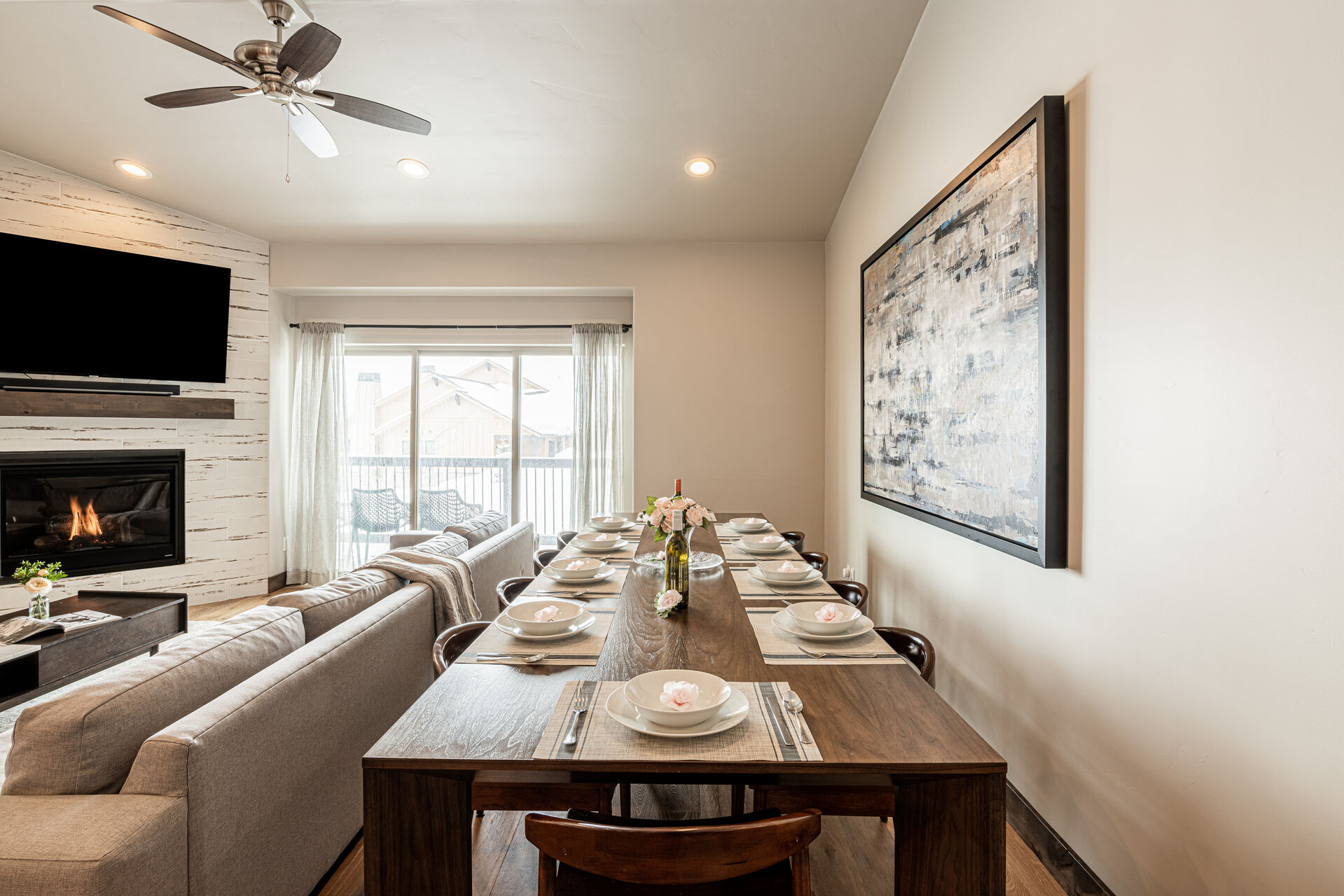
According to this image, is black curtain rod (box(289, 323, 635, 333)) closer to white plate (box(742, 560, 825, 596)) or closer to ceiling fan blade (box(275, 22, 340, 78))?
ceiling fan blade (box(275, 22, 340, 78))

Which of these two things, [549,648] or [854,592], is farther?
[854,592]

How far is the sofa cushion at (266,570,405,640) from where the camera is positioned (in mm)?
1869

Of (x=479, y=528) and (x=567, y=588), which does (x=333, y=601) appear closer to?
(x=567, y=588)

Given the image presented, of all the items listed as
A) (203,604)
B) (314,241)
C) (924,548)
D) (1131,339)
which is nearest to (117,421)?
(203,604)

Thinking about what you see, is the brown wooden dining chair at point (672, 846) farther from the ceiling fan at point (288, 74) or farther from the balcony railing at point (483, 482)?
the balcony railing at point (483, 482)

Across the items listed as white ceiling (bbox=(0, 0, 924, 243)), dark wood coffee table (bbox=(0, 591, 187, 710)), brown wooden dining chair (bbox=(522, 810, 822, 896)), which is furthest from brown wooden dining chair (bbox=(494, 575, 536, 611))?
white ceiling (bbox=(0, 0, 924, 243))

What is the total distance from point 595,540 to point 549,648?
1.23m

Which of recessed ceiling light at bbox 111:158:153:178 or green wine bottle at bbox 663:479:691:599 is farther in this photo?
recessed ceiling light at bbox 111:158:153:178

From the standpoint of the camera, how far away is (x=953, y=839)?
1020mm

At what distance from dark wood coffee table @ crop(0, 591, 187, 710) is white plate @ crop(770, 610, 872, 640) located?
117 inches

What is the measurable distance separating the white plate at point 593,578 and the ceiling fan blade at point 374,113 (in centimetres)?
182

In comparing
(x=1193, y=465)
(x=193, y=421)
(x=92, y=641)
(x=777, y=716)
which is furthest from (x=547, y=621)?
(x=193, y=421)

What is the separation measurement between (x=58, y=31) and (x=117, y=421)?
2536 mm

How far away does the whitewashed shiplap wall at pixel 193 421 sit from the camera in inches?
150
